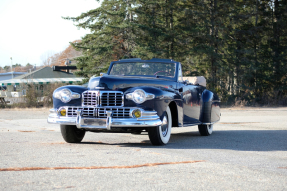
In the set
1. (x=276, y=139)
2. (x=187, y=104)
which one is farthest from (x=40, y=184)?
(x=276, y=139)

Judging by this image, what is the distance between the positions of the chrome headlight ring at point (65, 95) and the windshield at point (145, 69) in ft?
6.05

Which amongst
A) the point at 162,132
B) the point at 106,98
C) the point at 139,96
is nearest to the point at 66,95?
the point at 106,98

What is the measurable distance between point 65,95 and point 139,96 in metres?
1.46

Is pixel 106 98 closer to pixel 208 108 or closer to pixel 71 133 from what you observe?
pixel 71 133

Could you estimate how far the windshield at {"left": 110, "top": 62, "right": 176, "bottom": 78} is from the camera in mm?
8633

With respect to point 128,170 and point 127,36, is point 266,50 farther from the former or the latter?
point 128,170

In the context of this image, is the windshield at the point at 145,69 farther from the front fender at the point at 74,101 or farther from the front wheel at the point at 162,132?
the front fender at the point at 74,101

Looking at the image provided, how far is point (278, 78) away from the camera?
32406mm

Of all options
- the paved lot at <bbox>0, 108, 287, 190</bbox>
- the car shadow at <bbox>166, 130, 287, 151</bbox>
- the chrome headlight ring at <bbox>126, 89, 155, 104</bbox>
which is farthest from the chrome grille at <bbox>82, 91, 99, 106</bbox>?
the car shadow at <bbox>166, 130, 287, 151</bbox>

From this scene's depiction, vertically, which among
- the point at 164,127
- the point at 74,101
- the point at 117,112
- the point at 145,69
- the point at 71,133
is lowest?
the point at 71,133

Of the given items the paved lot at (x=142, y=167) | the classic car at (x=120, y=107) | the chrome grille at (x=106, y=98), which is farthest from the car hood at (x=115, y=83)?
the paved lot at (x=142, y=167)

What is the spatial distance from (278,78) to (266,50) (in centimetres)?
285

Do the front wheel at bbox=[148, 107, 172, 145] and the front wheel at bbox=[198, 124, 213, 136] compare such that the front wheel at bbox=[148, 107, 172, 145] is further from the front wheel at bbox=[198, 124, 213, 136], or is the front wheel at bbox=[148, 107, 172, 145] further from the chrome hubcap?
the front wheel at bbox=[198, 124, 213, 136]

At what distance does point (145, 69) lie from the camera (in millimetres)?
8719
